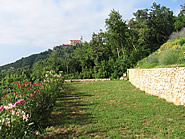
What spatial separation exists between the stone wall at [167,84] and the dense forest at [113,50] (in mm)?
5516

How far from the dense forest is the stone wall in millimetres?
5516

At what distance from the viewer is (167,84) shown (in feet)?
16.5

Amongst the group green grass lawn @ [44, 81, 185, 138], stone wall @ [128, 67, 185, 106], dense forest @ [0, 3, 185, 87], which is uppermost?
dense forest @ [0, 3, 185, 87]

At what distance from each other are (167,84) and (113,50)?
1781 cm

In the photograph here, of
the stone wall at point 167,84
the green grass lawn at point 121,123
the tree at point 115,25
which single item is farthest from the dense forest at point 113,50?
the stone wall at point 167,84

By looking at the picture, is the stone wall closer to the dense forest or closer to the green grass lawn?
the green grass lawn

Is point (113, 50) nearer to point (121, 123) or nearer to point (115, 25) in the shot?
point (115, 25)

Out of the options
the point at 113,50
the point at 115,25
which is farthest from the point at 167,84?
the point at 113,50

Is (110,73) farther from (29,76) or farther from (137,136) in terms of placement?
(137,136)

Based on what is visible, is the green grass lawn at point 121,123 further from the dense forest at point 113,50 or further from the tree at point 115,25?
the tree at point 115,25

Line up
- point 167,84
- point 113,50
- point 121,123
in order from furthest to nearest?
point 113,50, point 167,84, point 121,123

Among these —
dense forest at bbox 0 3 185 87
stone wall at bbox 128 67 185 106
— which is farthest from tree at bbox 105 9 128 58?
stone wall at bbox 128 67 185 106

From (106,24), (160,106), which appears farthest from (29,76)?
(106,24)

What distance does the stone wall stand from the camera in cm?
432
